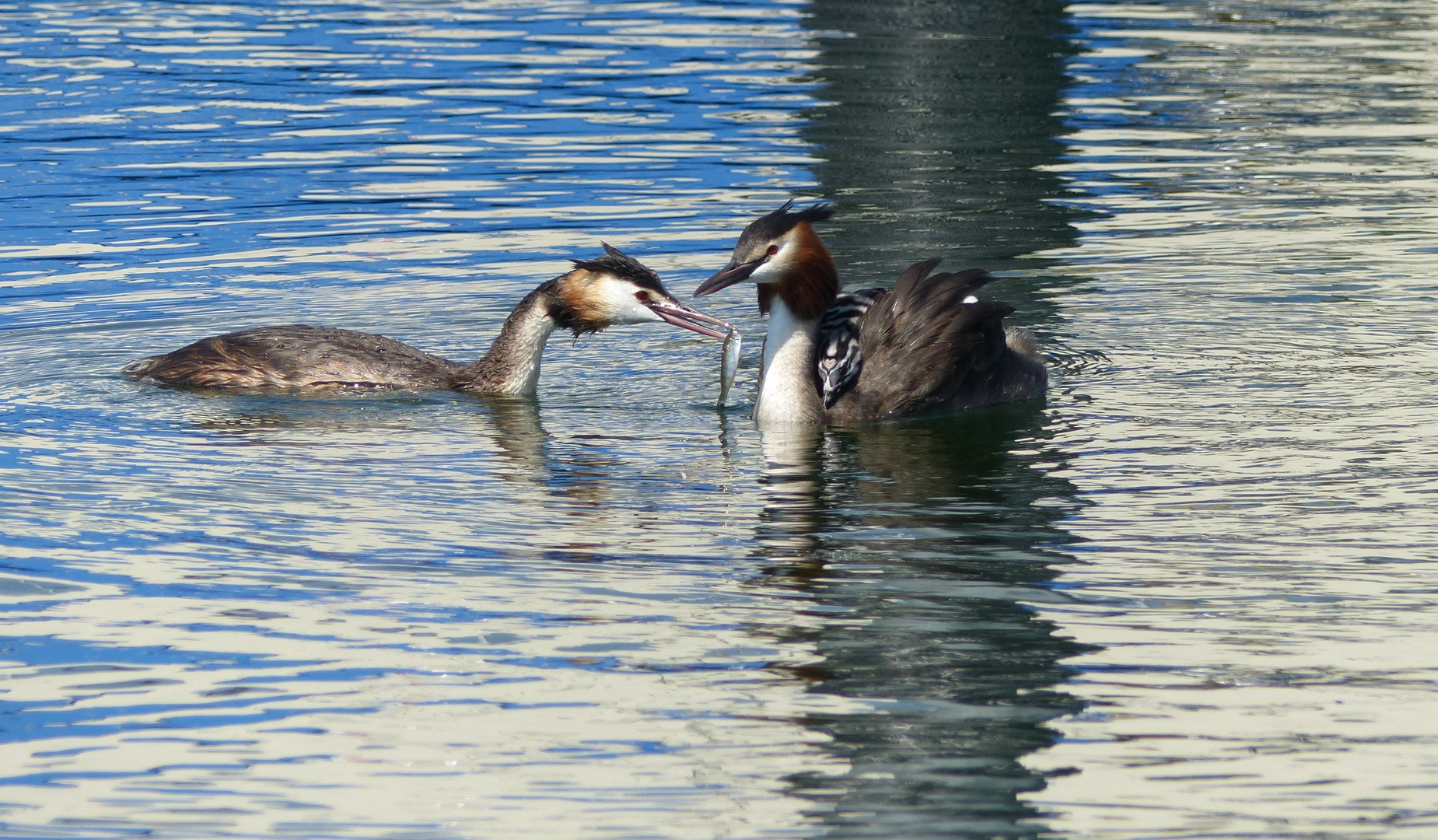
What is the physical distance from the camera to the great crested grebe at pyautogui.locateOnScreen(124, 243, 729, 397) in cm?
1132

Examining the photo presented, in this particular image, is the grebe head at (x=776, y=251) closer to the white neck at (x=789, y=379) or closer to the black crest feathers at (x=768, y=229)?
the black crest feathers at (x=768, y=229)

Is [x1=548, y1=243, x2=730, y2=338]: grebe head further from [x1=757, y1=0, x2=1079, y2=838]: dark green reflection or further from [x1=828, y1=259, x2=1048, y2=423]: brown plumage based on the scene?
[x1=757, y1=0, x2=1079, y2=838]: dark green reflection

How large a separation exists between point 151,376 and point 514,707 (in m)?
5.65

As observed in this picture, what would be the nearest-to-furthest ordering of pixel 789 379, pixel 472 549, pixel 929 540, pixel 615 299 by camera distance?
pixel 472 549 → pixel 929 540 → pixel 789 379 → pixel 615 299

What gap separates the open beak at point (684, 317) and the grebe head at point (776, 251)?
506 mm

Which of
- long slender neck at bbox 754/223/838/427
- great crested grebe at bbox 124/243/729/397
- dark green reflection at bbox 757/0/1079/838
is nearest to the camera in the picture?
dark green reflection at bbox 757/0/1079/838

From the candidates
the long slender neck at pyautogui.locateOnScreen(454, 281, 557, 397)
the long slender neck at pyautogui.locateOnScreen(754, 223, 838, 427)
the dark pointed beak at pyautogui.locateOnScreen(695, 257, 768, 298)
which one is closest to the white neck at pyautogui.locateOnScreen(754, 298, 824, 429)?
the long slender neck at pyautogui.locateOnScreen(754, 223, 838, 427)

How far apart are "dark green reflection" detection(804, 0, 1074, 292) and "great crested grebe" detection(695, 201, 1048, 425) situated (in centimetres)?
294

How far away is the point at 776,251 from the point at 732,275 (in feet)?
0.96

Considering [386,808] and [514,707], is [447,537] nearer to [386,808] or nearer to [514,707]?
[514,707]

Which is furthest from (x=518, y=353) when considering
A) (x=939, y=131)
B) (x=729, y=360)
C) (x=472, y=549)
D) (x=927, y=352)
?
(x=939, y=131)

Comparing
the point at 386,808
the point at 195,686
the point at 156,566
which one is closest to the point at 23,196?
the point at 156,566

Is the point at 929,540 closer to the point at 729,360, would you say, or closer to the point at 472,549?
the point at 472,549

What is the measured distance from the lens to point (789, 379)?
10.8 m
